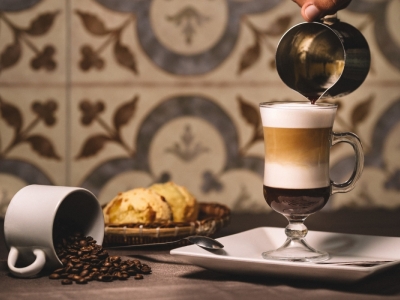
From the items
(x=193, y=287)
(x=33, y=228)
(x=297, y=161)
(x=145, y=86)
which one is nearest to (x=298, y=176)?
(x=297, y=161)

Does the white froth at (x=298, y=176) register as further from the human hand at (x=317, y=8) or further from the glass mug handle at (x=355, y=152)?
the human hand at (x=317, y=8)

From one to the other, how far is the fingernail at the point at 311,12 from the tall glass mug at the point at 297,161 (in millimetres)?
206

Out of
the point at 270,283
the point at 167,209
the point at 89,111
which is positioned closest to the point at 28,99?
the point at 89,111

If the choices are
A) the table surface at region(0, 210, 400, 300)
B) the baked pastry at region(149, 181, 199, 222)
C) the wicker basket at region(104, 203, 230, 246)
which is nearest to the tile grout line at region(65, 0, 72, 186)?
the baked pastry at region(149, 181, 199, 222)

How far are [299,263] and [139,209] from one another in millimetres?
442

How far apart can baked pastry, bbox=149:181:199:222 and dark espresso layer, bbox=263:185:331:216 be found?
286 mm

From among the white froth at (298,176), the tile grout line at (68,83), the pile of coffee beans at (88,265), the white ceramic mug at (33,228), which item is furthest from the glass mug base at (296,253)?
the tile grout line at (68,83)

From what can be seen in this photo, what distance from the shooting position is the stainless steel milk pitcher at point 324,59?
1277 millimetres

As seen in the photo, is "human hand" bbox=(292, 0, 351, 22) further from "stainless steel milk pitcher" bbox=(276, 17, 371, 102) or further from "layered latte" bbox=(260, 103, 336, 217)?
"layered latte" bbox=(260, 103, 336, 217)

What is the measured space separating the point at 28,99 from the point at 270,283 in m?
1.12

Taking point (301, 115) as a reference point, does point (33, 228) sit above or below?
A: below

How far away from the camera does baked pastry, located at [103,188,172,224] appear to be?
133cm

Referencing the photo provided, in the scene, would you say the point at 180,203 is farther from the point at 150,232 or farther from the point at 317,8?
the point at 317,8

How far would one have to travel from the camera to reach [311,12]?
1.29 meters
